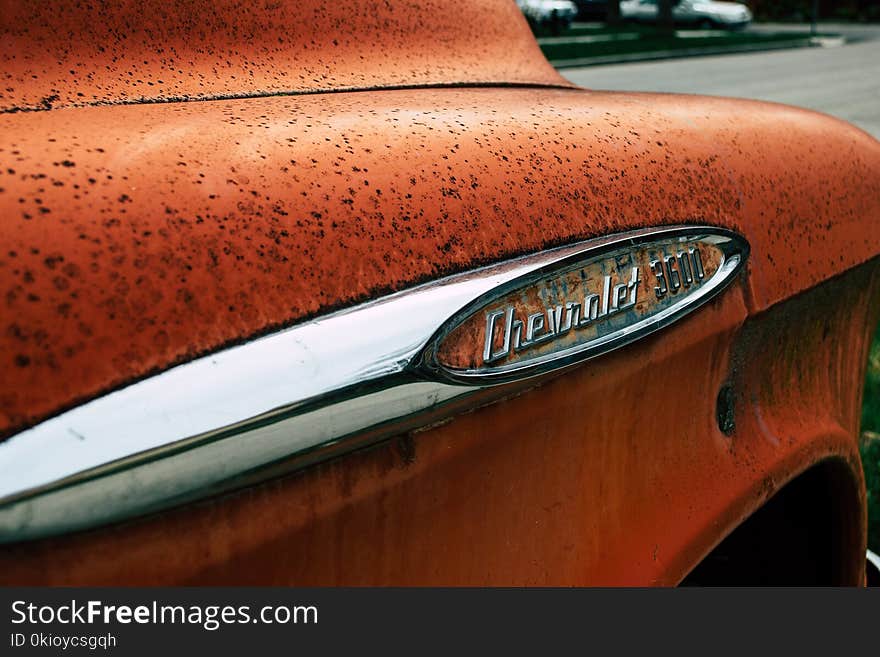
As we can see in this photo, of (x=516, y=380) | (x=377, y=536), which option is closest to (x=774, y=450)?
(x=516, y=380)

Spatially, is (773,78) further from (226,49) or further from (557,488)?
(557,488)

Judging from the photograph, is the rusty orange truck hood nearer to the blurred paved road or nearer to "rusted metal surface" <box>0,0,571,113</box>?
"rusted metal surface" <box>0,0,571,113</box>

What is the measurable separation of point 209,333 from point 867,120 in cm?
1181

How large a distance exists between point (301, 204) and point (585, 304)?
0.32 m

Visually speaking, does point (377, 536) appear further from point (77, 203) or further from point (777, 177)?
→ point (777, 177)

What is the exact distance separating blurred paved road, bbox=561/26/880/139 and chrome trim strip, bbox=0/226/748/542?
10.7 metres

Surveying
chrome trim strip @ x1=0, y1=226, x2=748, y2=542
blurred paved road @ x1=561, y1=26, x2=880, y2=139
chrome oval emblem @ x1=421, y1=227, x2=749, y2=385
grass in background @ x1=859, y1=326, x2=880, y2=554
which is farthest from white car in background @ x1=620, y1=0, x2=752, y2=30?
chrome trim strip @ x1=0, y1=226, x2=748, y2=542

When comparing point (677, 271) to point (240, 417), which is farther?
point (677, 271)

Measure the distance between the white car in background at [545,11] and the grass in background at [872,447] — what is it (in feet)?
73.1

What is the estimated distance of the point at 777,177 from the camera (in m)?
1.29

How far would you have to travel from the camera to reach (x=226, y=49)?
1219 millimetres

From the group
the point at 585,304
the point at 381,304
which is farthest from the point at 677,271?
the point at 381,304

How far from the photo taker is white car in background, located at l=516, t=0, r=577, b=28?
85.5 ft

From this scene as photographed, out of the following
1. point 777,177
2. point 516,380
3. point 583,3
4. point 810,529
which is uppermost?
point 583,3
